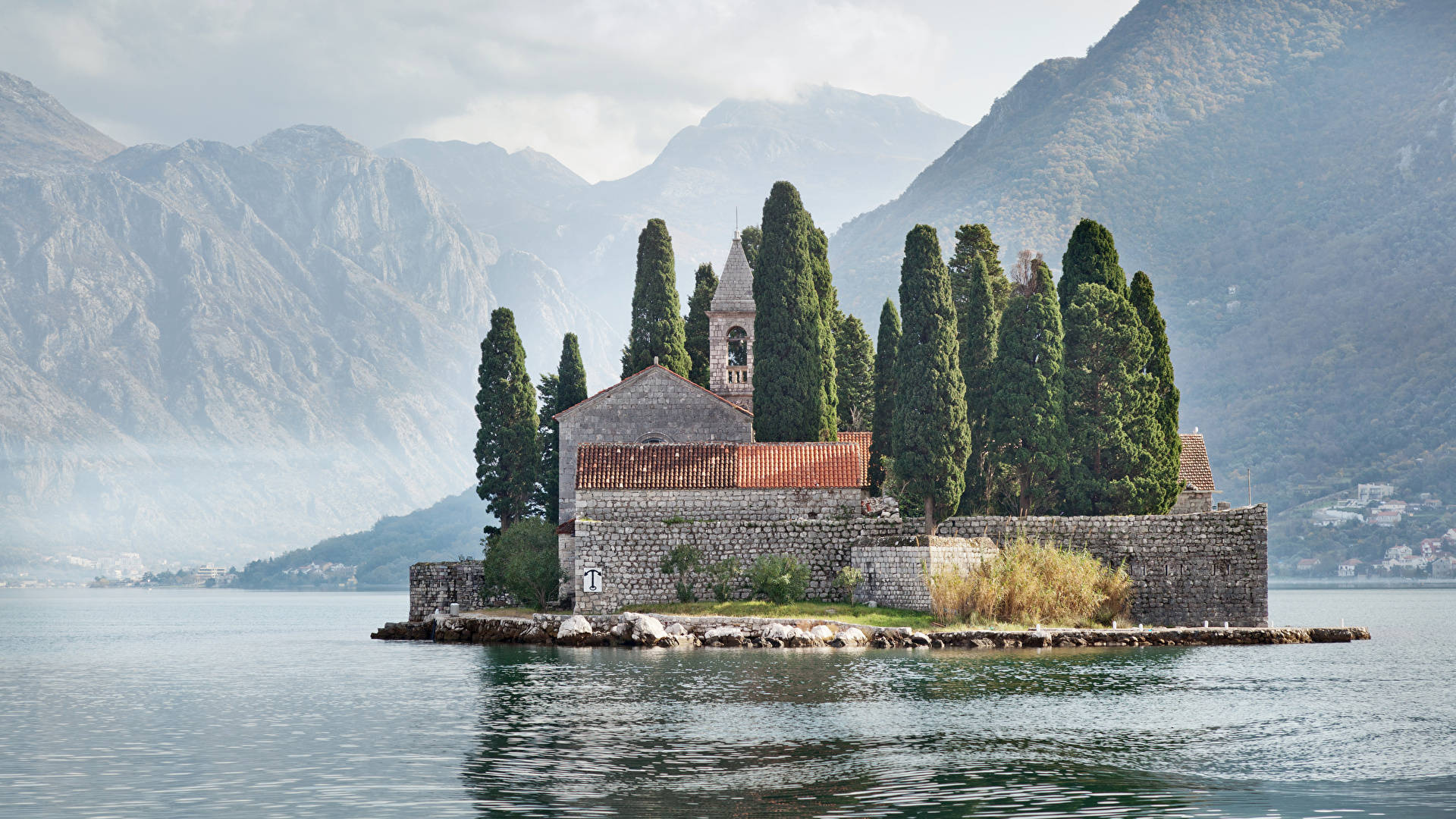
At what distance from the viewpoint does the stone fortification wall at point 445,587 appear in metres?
51.1

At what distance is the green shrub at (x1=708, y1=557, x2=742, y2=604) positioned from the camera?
138ft

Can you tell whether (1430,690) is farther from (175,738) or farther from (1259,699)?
(175,738)

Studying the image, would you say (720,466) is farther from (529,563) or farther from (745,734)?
(745,734)

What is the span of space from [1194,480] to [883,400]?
37.6 feet

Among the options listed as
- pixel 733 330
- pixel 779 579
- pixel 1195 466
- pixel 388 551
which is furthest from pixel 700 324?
pixel 388 551

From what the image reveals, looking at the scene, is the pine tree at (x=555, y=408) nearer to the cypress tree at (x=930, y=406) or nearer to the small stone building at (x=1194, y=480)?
the cypress tree at (x=930, y=406)

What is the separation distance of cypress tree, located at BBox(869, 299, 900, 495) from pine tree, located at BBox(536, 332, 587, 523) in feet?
34.5

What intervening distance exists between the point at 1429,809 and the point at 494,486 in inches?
1500

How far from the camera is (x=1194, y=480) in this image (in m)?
49.2

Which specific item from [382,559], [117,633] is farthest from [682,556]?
[382,559]

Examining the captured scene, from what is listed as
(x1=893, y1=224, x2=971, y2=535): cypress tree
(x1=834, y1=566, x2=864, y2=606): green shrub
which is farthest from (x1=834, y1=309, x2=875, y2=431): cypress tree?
(x1=834, y1=566, x2=864, y2=606): green shrub

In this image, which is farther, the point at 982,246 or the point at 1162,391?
the point at 982,246

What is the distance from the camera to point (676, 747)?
22.2 metres

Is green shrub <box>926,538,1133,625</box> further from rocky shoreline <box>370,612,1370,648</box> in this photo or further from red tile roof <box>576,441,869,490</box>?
red tile roof <box>576,441,869,490</box>
